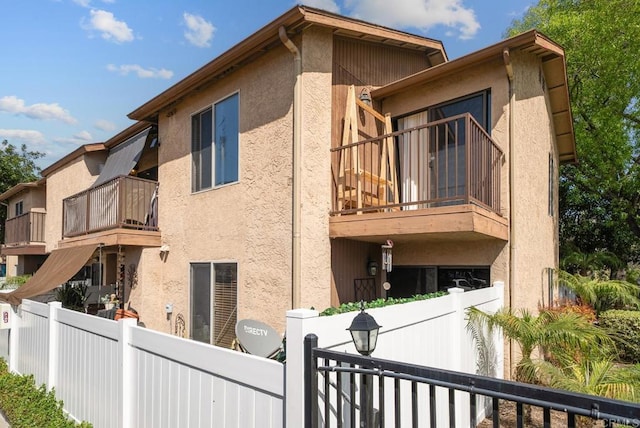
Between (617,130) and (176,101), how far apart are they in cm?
1639

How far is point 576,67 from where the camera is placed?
17.4m

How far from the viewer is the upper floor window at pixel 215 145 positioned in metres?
9.09

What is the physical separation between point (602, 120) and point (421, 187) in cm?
1270

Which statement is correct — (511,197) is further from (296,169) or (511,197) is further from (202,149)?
(202,149)

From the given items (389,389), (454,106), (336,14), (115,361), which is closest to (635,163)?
(454,106)

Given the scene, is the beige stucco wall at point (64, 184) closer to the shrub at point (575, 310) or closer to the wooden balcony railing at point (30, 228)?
the wooden balcony railing at point (30, 228)

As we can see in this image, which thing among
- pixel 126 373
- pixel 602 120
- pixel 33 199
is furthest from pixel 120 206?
pixel 602 120

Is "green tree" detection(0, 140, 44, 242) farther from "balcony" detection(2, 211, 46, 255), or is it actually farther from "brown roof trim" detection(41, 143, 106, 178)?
"brown roof trim" detection(41, 143, 106, 178)

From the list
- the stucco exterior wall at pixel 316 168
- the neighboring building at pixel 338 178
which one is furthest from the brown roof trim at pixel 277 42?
the stucco exterior wall at pixel 316 168

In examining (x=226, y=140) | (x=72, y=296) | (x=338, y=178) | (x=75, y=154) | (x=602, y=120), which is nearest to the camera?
(x=338, y=178)

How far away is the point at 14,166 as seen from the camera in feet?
115

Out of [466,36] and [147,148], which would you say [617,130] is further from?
[147,148]

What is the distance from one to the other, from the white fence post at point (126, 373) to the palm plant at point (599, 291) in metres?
9.59

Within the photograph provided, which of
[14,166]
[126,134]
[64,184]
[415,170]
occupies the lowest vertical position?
[415,170]
